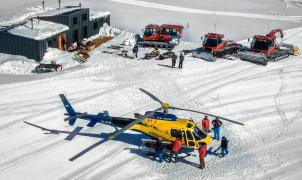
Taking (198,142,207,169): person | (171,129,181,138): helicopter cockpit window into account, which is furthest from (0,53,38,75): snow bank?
(198,142,207,169): person

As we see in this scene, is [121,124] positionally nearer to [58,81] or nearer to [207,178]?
[207,178]

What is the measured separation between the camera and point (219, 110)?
2291 cm

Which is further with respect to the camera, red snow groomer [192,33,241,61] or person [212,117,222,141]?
red snow groomer [192,33,241,61]

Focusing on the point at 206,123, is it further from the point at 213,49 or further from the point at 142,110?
the point at 213,49

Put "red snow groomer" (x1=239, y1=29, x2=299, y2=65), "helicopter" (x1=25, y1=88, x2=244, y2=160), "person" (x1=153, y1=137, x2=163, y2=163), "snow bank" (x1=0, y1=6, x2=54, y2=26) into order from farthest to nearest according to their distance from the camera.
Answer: "snow bank" (x1=0, y1=6, x2=54, y2=26), "red snow groomer" (x1=239, y1=29, x2=299, y2=65), "helicopter" (x1=25, y1=88, x2=244, y2=160), "person" (x1=153, y1=137, x2=163, y2=163)

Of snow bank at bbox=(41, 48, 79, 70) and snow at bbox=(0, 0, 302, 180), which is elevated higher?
snow bank at bbox=(41, 48, 79, 70)

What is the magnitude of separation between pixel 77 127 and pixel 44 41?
11.6 metres

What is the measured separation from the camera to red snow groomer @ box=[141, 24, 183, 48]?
33969 millimetres

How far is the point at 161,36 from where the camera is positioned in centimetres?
3428

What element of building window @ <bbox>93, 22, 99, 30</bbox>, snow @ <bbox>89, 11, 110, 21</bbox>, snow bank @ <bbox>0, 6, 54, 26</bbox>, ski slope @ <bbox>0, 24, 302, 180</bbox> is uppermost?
snow @ <bbox>89, 11, 110, 21</bbox>

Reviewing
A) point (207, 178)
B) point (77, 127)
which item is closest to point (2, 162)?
point (77, 127)

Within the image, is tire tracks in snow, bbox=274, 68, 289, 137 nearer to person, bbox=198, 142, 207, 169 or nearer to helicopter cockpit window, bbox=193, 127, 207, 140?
helicopter cockpit window, bbox=193, 127, 207, 140

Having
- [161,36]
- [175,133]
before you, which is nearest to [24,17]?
[161,36]

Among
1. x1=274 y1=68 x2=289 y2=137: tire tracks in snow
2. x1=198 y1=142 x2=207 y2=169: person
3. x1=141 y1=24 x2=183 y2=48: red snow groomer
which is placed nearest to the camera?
x1=198 y1=142 x2=207 y2=169: person
